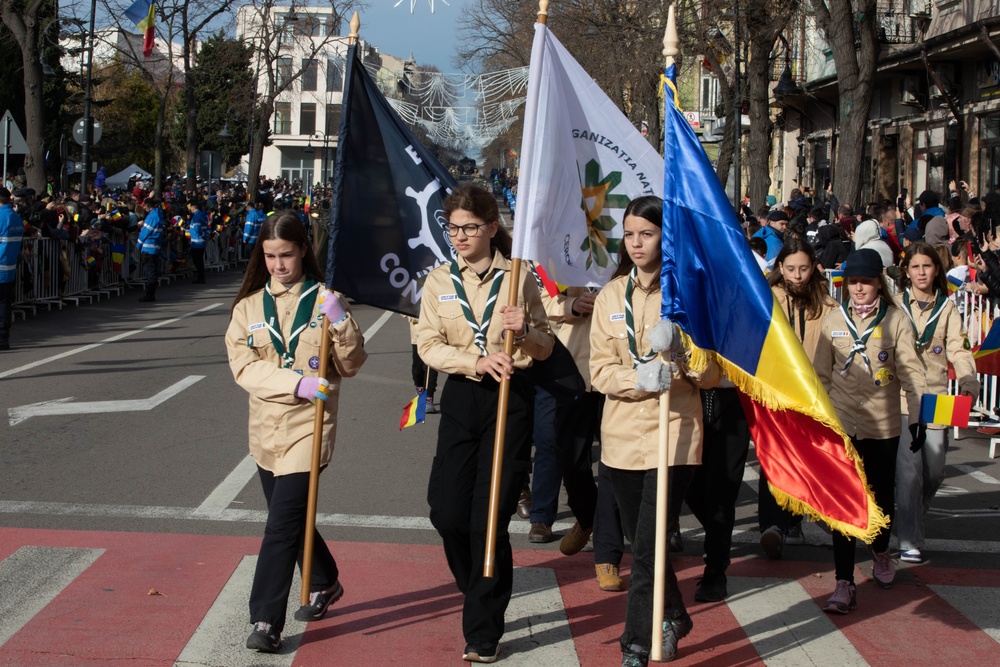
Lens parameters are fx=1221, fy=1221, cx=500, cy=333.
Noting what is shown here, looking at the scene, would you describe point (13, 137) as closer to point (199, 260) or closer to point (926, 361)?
point (199, 260)

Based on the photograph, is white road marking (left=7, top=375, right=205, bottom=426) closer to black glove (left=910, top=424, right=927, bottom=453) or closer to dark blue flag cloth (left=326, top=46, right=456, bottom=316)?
dark blue flag cloth (left=326, top=46, right=456, bottom=316)

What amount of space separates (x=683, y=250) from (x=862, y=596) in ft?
7.98

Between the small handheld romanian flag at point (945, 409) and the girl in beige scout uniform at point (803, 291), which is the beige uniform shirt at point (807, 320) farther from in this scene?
the small handheld romanian flag at point (945, 409)

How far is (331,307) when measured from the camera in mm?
5090

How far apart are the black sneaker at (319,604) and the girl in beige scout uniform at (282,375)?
0.42m

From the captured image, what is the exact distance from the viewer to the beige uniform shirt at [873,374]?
6.02 m

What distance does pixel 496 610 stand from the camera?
501 cm

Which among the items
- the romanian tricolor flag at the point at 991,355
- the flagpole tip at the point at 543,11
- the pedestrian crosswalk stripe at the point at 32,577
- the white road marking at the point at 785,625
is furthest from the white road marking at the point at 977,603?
the pedestrian crosswalk stripe at the point at 32,577

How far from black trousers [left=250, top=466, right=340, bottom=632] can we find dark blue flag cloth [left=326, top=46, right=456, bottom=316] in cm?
90

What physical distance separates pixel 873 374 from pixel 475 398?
220cm

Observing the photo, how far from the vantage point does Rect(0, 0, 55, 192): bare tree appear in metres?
25.9

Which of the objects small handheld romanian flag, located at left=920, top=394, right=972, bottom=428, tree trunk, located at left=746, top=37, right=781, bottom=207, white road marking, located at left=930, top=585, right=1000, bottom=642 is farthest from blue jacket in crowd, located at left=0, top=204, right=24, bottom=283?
tree trunk, located at left=746, top=37, right=781, bottom=207

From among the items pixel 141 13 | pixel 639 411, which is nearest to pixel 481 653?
pixel 639 411

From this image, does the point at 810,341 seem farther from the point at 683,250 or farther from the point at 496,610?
the point at 496,610
